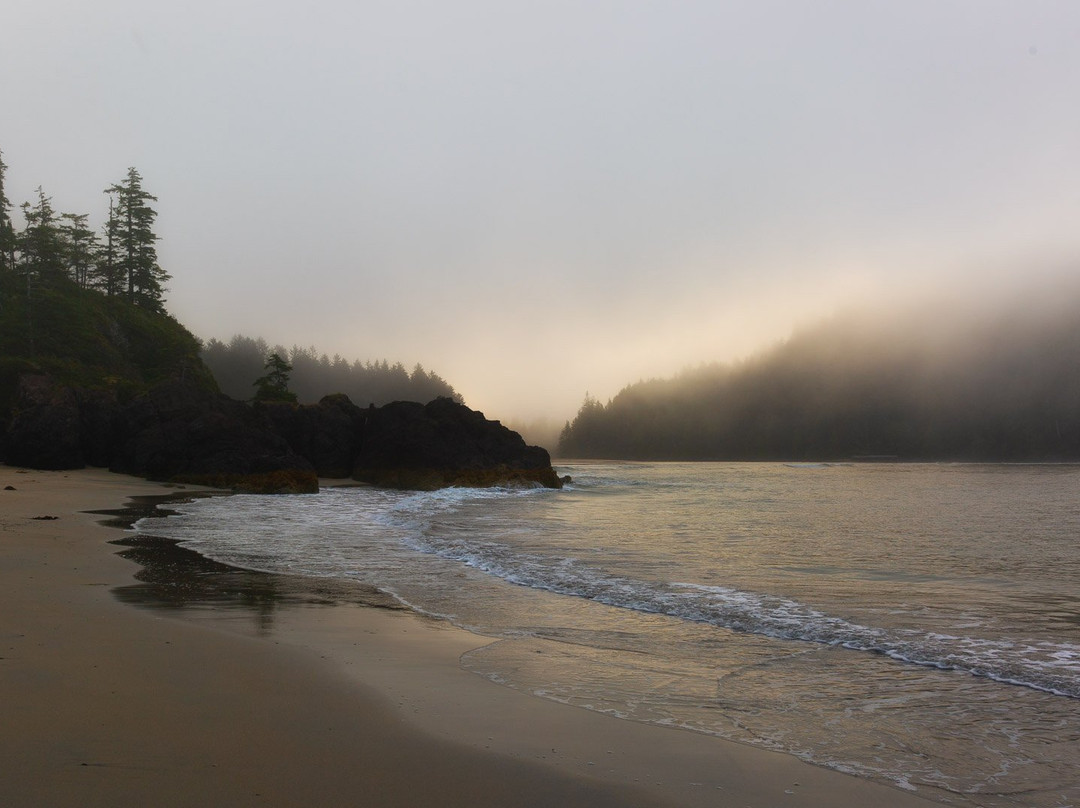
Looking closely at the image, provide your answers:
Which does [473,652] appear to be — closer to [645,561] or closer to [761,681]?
[761,681]

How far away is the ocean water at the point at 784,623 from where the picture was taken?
4.73 meters

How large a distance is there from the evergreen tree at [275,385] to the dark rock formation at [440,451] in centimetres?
1178

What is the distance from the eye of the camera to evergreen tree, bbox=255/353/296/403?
58.2 meters

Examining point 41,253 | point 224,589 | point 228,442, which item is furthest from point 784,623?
point 41,253

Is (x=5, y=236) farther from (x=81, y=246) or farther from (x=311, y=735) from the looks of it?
(x=311, y=735)

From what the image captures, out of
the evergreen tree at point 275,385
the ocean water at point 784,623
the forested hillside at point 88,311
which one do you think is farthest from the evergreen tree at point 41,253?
the ocean water at point 784,623

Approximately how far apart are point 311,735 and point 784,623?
5.88 meters

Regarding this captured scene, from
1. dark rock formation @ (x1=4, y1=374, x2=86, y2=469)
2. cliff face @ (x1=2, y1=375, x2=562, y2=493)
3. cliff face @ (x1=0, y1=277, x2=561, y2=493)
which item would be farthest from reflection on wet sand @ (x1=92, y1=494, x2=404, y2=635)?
dark rock formation @ (x1=4, y1=374, x2=86, y2=469)

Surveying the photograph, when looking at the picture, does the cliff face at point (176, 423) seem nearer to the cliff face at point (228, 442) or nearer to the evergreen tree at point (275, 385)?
the cliff face at point (228, 442)

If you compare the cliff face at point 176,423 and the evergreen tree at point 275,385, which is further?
the evergreen tree at point 275,385

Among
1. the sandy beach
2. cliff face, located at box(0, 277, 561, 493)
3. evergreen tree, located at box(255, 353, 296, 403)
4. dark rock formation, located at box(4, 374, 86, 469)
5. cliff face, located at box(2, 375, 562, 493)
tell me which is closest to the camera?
the sandy beach

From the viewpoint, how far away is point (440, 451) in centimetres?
4644

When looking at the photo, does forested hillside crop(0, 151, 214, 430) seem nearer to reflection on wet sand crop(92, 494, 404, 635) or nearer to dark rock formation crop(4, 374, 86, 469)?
dark rock formation crop(4, 374, 86, 469)

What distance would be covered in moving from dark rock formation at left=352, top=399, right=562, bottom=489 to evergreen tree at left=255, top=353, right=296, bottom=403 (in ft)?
38.6
